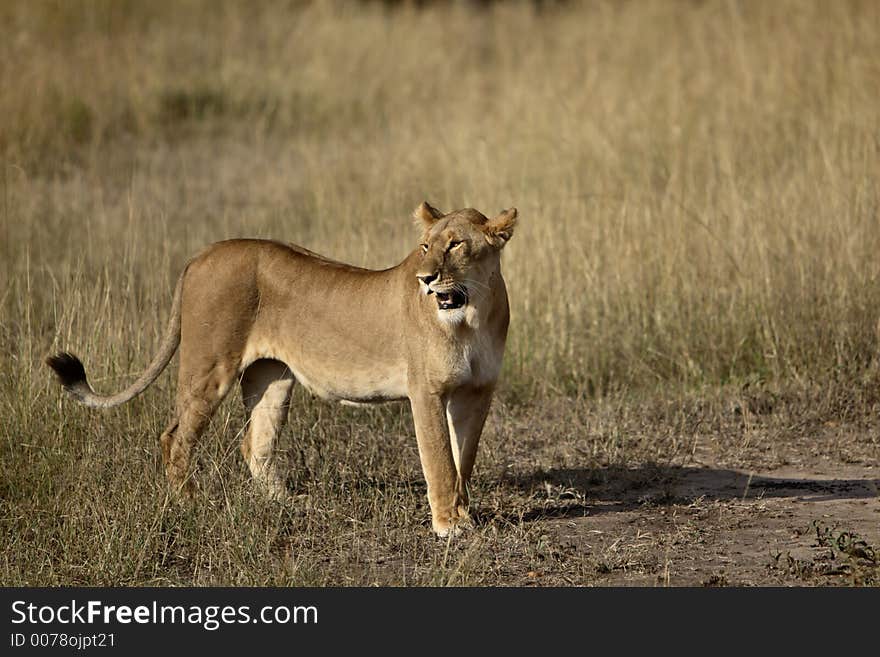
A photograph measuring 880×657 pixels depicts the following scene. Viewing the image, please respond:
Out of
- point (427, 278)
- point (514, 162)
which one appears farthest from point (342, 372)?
point (514, 162)

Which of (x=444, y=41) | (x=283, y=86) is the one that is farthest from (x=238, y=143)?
(x=444, y=41)

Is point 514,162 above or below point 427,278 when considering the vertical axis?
above

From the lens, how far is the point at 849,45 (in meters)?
10.6

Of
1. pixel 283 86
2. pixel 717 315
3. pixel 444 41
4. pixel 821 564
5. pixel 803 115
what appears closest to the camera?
pixel 821 564

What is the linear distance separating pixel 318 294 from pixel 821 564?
6.85 ft

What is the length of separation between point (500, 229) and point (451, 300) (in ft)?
1.00

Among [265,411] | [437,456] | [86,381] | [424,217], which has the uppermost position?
[424,217]

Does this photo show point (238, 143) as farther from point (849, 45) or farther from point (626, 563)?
point (626, 563)

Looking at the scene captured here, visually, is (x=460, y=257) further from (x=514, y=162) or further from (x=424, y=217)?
(x=514, y=162)

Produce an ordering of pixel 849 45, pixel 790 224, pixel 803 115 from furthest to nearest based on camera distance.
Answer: pixel 849 45
pixel 803 115
pixel 790 224

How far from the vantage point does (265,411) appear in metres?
5.37

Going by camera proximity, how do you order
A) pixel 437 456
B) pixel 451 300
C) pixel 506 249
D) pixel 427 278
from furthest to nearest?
1. pixel 506 249
2. pixel 437 456
3. pixel 451 300
4. pixel 427 278

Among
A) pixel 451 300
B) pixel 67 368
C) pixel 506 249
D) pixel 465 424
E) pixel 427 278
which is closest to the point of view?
pixel 427 278

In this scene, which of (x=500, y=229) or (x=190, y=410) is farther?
(x=190, y=410)
